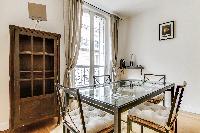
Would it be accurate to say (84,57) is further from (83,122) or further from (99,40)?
(83,122)

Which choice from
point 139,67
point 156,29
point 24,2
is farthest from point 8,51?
point 156,29

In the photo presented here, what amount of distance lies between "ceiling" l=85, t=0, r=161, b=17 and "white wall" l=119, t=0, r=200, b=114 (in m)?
0.24

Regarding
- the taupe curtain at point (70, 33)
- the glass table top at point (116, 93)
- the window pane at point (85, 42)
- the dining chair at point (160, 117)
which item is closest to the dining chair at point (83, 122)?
the glass table top at point (116, 93)

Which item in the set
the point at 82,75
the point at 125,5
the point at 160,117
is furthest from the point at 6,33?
the point at 125,5

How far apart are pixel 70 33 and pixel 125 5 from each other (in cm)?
168

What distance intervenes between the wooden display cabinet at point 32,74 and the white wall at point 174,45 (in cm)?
261

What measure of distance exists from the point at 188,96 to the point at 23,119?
3481 mm

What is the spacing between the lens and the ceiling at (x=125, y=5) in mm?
3568

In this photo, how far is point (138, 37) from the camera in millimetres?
4387

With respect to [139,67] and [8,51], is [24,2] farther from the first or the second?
[139,67]

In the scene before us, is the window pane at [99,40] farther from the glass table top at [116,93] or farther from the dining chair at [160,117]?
the dining chair at [160,117]

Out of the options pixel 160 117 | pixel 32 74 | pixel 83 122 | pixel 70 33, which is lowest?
pixel 160 117

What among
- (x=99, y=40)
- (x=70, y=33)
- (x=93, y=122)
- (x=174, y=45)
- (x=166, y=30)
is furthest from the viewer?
(x=99, y=40)

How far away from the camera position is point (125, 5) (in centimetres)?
378
